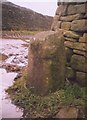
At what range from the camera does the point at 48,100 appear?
245 inches

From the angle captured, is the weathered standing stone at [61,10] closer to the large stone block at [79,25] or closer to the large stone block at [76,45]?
the large stone block at [79,25]

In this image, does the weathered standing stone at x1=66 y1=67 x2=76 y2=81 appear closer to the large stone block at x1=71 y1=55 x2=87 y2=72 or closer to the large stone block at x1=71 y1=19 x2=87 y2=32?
the large stone block at x1=71 y1=55 x2=87 y2=72

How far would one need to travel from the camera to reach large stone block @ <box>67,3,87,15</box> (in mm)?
6631

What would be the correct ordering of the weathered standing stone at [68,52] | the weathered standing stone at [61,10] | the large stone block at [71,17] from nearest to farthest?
the large stone block at [71,17], the weathered standing stone at [68,52], the weathered standing stone at [61,10]

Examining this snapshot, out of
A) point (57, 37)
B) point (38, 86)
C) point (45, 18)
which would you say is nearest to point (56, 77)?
point (38, 86)

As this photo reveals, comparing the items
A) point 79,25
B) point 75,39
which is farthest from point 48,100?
point 79,25

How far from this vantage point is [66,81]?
6875 mm

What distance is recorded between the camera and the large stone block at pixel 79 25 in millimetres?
6539

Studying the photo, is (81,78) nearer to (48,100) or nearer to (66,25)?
(48,100)

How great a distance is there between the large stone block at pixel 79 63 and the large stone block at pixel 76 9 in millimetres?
1014

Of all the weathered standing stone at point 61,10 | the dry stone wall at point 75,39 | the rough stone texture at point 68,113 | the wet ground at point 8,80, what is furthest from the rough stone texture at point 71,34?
the wet ground at point 8,80

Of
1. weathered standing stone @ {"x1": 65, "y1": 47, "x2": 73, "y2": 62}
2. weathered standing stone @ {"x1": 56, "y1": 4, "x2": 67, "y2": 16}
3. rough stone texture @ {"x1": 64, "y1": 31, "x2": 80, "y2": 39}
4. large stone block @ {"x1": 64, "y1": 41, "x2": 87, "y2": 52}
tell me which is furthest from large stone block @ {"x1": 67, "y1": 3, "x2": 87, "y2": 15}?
weathered standing stone @ {"x1": 65, "y1": 47, "x2": 73, "y2": 62}

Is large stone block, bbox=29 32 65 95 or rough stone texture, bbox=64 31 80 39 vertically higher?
rough stone texture, bbox=64 31 80 39

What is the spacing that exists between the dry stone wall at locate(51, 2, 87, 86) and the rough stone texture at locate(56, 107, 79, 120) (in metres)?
1.04
